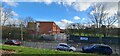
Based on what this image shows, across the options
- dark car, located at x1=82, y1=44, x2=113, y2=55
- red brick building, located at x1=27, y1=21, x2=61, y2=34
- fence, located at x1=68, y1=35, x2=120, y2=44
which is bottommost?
dark car, located at x1=82, y1=44, x2=113, y2=55

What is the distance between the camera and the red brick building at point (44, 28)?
1368 cm

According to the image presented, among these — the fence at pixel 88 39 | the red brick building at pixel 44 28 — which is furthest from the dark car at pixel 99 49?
the red brick building at pixel 44 28

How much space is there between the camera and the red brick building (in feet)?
44.9

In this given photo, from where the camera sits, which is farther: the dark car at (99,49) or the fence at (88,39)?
the fence at (88,39)

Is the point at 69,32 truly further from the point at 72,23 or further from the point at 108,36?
the point at 108,36

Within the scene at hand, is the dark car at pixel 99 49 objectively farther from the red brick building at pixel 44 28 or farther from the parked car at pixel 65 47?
the red brick building at pixel 44 28

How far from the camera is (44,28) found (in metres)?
14.9

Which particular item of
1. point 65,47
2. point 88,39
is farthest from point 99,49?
point 65,47

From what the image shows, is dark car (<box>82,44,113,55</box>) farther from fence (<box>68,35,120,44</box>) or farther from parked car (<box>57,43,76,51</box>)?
parked car (<box>57,43,76,51</box>)

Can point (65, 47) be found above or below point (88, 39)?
below

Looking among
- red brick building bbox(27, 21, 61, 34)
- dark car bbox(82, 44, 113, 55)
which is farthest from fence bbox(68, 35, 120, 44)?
red brick building bbox(27, 21, 61, 34)

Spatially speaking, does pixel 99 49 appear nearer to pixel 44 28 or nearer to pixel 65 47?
pixel 65 47

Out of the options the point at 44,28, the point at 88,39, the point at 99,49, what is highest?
the point at 44,28

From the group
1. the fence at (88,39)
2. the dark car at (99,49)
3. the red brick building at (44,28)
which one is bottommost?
the dark car at (99,49)
